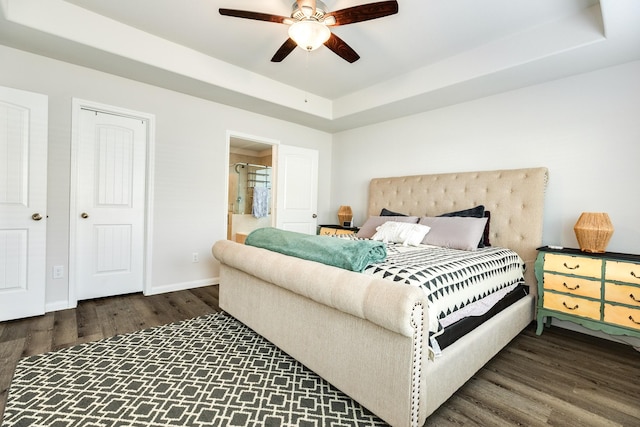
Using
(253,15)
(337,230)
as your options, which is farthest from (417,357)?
(337,230)

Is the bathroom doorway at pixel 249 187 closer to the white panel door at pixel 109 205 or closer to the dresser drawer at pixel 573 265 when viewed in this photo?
the white panel door at pixel 109 205

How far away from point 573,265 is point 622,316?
0.44 metres

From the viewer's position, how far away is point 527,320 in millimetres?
2629

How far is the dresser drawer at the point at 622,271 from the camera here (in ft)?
7.01

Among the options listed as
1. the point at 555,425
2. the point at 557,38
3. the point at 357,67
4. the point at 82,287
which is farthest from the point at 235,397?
the point at 557,38

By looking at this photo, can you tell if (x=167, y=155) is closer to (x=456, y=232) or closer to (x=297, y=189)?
(x=297, y=189)

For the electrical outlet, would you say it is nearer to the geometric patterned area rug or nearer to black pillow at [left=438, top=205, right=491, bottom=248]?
the geometric patterned area rug

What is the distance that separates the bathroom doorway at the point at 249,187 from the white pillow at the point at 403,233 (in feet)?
11.9

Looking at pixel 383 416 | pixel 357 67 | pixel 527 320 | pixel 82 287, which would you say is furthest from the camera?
pixel 357 67

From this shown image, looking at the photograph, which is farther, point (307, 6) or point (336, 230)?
point (336, 230)

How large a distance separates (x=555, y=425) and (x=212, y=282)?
3.56 meters

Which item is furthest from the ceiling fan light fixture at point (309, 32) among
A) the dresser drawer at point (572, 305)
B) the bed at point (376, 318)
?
the dresser drawer at point (572, 305)

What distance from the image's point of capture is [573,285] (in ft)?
7.90

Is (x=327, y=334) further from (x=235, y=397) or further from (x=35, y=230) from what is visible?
(x=35, y=230)
